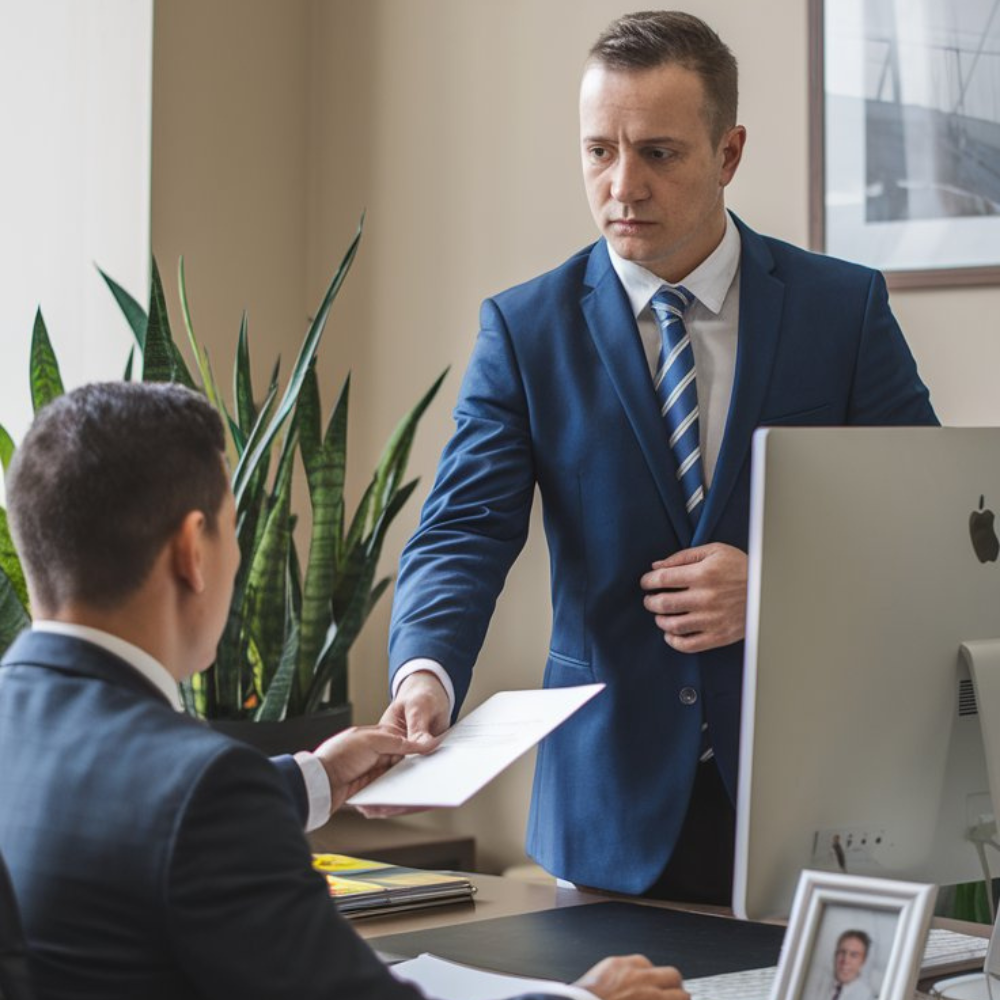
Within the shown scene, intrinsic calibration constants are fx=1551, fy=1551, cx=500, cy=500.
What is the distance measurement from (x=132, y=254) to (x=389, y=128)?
2.28ft

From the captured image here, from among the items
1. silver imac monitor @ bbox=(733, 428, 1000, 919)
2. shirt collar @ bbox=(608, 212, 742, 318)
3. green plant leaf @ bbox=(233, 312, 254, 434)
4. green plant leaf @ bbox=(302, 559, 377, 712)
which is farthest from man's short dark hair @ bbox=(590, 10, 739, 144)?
green plant leaf @ bbox=(302, 559, 377, 712)

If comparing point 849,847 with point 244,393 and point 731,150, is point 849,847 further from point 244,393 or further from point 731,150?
point 244,393

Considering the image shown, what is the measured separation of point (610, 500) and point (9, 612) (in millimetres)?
1365

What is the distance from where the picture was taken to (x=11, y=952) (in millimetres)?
1031

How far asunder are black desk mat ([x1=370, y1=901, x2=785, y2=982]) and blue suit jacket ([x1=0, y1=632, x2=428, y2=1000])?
0.48 metres

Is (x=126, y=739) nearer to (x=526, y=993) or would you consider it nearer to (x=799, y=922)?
(x=526, y=993)

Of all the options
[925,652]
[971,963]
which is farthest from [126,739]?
[971,963]

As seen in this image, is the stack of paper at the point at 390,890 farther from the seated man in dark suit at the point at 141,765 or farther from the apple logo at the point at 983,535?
the apple logo at the point at 983,535

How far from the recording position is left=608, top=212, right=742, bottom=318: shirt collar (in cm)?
198

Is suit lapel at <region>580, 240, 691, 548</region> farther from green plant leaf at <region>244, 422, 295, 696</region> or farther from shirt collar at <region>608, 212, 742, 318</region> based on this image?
green plant leaf at <region>244, 422, 295, 696</region>

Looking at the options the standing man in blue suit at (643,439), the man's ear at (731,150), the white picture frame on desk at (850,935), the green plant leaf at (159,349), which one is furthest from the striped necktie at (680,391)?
the green plant leaf at (159,349)

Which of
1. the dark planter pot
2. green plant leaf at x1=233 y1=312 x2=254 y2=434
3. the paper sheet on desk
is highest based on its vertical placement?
green plant leaf at x1=233 y1=312 x2=254 y2=434

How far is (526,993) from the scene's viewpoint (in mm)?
1136

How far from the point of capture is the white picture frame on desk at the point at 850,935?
1.13m
